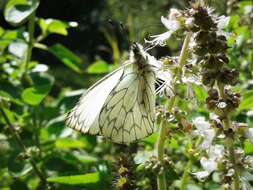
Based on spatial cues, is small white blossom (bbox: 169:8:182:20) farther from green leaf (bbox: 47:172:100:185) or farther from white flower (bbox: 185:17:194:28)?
green leaf (bbox: 47:172:100:185)

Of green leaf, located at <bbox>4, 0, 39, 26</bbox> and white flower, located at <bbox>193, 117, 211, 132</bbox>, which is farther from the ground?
green leaf, located at <bbox>4, 0, 39, 26</bbox>

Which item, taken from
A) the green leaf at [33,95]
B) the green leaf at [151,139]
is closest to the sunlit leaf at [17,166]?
the green leaf at [33,95]

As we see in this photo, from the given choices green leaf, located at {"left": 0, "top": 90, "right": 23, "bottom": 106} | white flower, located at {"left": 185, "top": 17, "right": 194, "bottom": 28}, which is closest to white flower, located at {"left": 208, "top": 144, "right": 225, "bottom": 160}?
white flower, located at {"left": 185, "top": 17, "right": 194, "bottom": 28}

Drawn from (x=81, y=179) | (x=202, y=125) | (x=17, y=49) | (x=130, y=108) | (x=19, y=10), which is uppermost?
(x=19, y=10)

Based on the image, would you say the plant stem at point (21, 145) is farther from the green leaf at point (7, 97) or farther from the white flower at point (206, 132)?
the white flower at point (206, 132)

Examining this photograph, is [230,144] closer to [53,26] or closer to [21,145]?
[21,145]

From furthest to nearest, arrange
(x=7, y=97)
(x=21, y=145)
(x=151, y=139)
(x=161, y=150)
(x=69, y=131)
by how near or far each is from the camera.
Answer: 1. (x=69, y=131)
2. (x=7, y=97)
3. (x=21, y=145)
4. (x=151, y=139)
5. (x=161, y=150)

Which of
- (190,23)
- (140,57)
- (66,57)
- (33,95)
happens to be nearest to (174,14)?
(190,23)
